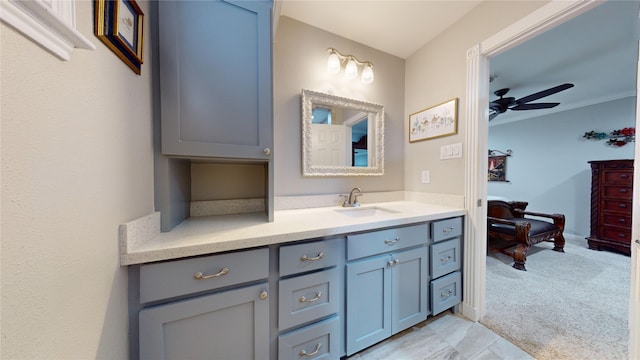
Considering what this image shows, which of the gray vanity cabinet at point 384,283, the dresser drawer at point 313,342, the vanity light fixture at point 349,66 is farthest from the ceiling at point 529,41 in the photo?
the dresser drawer at point 313,342

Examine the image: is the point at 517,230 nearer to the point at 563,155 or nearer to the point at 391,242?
the point at 391,242

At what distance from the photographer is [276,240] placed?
94 cm

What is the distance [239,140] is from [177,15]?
62 centimetres

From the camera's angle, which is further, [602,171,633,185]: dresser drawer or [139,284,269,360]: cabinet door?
[602,171,633,185]: dresser drawer

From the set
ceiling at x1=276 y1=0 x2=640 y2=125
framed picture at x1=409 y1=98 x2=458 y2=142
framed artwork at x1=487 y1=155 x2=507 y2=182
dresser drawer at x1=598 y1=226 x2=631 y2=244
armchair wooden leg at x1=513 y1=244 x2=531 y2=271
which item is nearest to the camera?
ceiling at x1=276 y1=0 x2=640 y2=125

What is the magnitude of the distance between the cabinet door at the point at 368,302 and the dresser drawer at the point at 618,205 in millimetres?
4082

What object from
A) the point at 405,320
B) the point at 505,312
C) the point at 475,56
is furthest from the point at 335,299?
the point at 475,56

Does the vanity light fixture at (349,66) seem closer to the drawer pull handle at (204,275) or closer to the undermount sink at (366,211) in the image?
the undermount sink at (366,211)

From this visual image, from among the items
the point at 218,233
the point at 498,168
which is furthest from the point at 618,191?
the point at 218,233

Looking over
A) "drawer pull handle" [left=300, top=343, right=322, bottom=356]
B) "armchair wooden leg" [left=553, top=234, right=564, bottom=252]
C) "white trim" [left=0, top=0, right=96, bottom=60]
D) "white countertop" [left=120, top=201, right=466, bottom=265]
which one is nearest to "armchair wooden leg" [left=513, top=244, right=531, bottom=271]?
"armchair wooden leg" [left=553, top=234, right=564, bottom=252]

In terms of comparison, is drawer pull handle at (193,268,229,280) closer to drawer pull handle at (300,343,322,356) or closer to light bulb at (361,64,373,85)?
drawer pull handle at (300,343,322,356)

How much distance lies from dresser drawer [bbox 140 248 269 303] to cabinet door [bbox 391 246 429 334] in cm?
84

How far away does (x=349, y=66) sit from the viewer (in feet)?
5.83

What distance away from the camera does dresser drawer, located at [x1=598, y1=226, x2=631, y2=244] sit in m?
2.76
